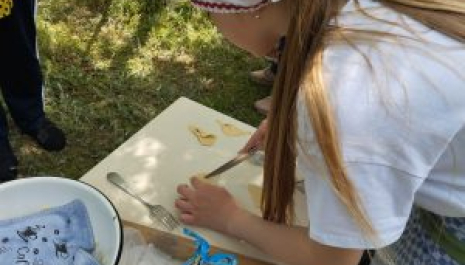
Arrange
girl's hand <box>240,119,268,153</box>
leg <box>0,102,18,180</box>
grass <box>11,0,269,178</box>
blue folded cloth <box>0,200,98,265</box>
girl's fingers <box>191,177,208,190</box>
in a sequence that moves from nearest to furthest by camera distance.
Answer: blue folded cloth <box>0,200,98,265</box>, girl's fingers <box>191,177,208,190</box>, girl's hand <box>240,119,268,153</box>, leg <box>0,102,18,180</box>, grass <box>11,0,269,178</box>

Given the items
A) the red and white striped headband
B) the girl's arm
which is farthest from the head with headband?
the girl's arm

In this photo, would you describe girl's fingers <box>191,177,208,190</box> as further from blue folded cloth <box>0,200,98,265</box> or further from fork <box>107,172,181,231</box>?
blue folded cloth <box>0,200,98,265</box>

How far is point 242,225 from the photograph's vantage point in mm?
1003

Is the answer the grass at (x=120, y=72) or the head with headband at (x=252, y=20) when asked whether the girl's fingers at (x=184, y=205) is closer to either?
the head with headband at (x=252, y=20)

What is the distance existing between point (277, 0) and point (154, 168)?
0.53m

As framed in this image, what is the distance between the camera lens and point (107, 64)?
105 inches

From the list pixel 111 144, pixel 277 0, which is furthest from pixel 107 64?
pixel 277 0

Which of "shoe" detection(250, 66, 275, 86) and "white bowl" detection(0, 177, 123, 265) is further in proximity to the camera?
"shoe" detection(250, 66, 275, 86)

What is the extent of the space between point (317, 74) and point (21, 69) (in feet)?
5.02

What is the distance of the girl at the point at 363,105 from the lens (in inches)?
26.4

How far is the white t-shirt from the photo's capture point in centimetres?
67

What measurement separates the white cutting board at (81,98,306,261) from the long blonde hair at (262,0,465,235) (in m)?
0.34

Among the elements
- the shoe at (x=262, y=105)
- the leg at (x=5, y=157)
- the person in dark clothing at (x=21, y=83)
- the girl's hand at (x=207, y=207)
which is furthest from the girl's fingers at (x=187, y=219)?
the shoe at (x=262, y=105)

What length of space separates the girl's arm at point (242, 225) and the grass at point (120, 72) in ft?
3.89
